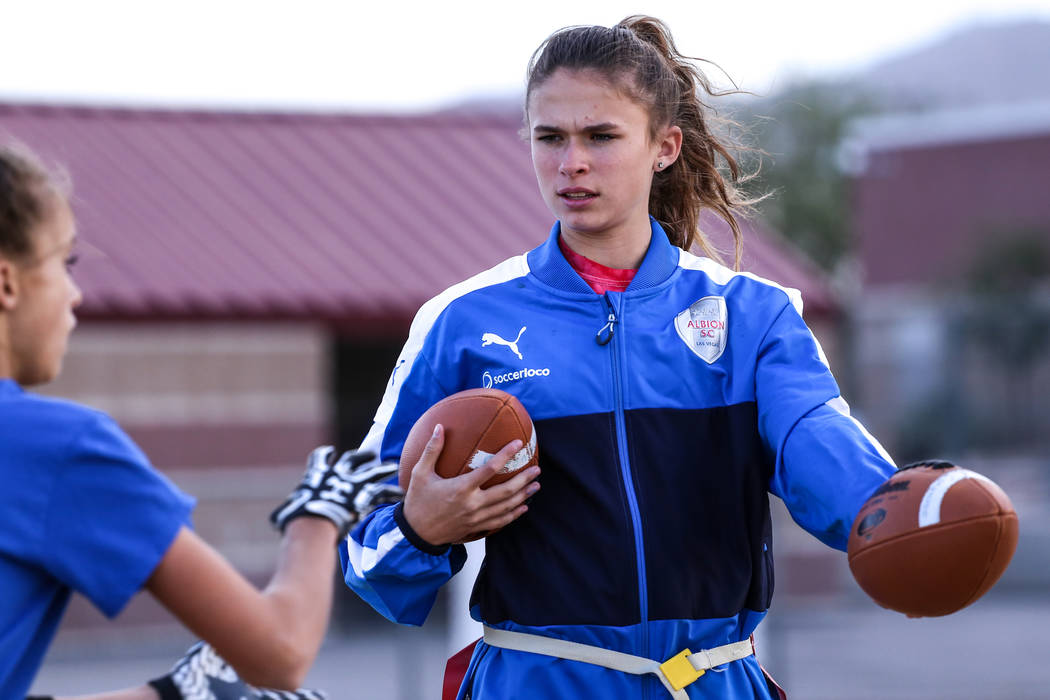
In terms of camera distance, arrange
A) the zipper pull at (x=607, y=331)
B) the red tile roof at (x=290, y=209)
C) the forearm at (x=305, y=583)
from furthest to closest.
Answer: the red tile roof at (x=290, y=209), the zipper pull at (x=607, y=331), the forearm at (x=305, y=583)

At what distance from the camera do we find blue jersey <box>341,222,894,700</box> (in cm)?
295

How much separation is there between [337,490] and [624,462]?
0.62 meters

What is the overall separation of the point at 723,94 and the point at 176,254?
10.9m

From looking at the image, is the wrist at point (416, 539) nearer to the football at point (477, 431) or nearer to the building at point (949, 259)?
the football at point (477, 431)

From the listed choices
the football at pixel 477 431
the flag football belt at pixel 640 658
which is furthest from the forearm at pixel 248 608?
the flag football belt at pixel 640 658

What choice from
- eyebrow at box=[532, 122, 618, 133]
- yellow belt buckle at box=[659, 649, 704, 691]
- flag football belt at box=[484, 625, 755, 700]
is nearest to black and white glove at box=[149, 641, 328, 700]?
flag football belt at box=[484, 625, 755, 700]

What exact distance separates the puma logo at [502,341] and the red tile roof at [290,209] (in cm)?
1048

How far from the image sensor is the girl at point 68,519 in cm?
228

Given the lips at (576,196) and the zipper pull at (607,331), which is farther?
the lips at (576,196)

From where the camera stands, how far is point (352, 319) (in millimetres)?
13805

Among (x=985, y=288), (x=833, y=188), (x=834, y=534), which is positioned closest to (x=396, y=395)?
(x=834, y=534)

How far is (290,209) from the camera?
14.8 metres

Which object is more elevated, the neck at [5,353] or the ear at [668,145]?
the ear at [668,145]

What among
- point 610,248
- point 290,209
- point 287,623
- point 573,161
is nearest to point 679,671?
point 287,623
